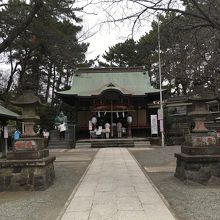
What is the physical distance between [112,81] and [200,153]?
103ft

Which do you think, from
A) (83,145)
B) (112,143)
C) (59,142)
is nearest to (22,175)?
(112,143)

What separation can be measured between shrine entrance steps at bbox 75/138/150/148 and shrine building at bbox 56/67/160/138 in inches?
103

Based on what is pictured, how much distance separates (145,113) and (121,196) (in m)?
29.4

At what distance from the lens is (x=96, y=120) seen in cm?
3766

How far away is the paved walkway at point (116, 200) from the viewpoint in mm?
7812

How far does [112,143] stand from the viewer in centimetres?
3403

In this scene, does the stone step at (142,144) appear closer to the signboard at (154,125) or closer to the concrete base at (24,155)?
the signboard at (154,125)

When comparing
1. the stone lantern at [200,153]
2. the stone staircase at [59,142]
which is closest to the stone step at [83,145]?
the stone staircase at [59,142]

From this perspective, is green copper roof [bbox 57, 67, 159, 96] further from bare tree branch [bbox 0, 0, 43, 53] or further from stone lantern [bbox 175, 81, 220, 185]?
stone lantern [bbox 175, 81, 220, 185]

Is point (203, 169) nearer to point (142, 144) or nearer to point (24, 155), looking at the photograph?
point (24, 155)

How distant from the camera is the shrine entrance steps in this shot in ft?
111

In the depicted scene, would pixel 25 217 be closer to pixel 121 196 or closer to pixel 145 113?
pixel 121 196

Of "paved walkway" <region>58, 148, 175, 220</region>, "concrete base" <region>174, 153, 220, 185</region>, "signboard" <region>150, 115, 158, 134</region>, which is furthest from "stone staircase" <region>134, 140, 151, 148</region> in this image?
"concrete base" <region>174, 153, 220, 185</region>

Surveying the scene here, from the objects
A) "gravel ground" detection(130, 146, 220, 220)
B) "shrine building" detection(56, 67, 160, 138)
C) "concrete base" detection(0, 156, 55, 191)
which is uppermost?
"shrine building" detection(56, 67, 160, 138)
